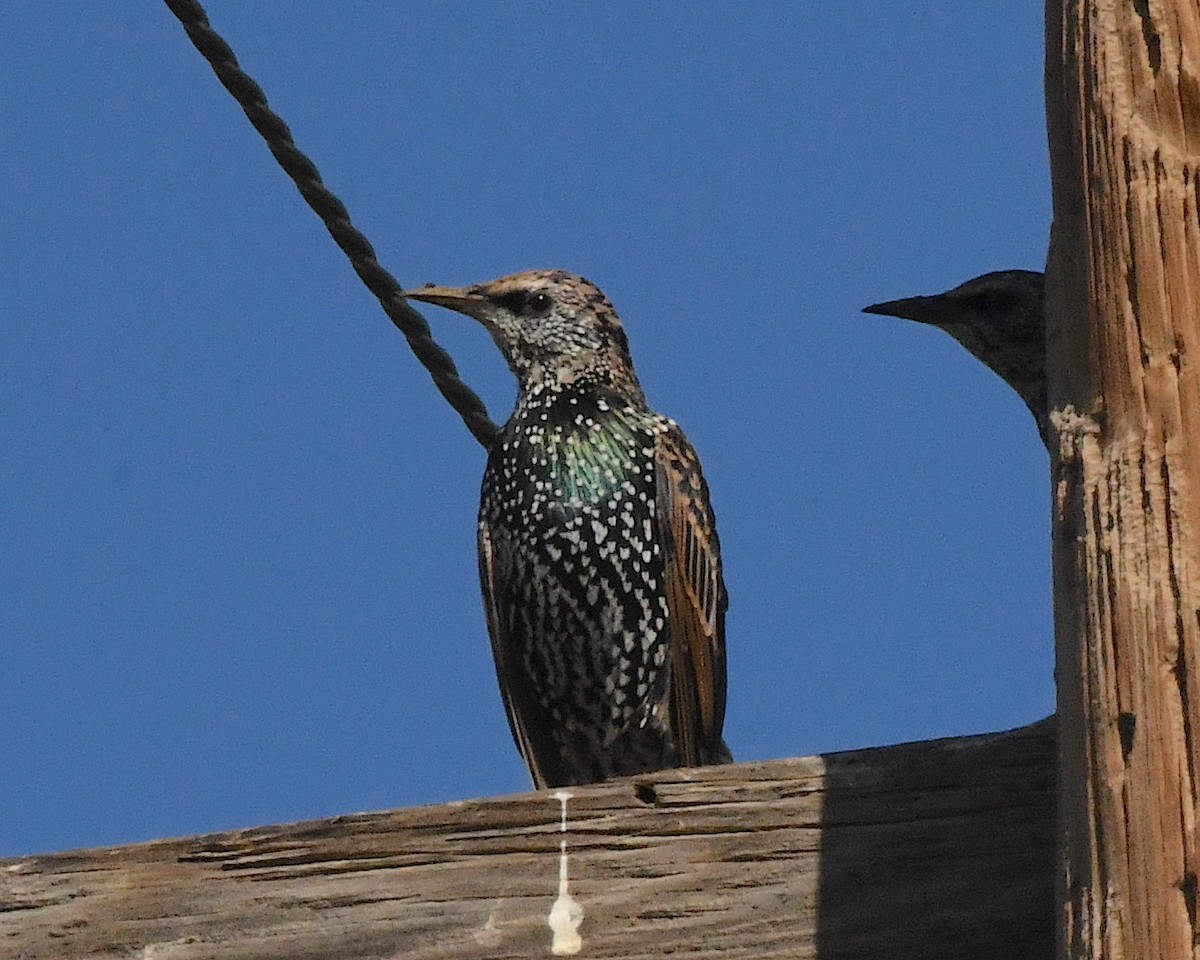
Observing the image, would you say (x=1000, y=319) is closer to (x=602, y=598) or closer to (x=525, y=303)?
(x=602, y=598)

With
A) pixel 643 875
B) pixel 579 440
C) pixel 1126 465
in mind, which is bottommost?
pixel 643 875

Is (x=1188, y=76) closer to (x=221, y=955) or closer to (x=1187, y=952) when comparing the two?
(x=1187, y=952)

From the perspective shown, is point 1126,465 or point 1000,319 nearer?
point 1126,465

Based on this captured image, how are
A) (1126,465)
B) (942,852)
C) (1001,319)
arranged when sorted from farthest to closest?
1. (1001,319)
2. (942,852)
3. (1126,465)

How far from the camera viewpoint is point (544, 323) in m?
4.91

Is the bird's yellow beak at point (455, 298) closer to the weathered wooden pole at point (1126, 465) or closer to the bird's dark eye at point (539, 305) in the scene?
the bird's dark eye at point (539, 305)

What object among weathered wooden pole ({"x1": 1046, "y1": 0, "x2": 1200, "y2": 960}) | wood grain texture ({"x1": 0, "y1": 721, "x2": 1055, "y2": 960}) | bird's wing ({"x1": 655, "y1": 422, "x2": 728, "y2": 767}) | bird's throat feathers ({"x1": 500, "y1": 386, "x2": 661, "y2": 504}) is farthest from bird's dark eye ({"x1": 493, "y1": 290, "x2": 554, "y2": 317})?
weathered wooden pole ({"x1": 1046, "y1": 0, "x2": 1200, "y2": 960})

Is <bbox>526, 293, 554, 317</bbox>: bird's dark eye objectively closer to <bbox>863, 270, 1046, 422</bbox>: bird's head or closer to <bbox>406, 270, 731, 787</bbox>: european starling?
<bbox>406, 270, 731, 787</bbox>: european starling

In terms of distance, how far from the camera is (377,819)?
207 cm

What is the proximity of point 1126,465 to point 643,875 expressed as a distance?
0.66 meters

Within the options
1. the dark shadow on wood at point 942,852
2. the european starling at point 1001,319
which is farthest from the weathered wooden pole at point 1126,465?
the european starling at point 1001,319

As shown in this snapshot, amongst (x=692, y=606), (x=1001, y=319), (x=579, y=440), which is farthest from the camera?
(x=579, y=440)

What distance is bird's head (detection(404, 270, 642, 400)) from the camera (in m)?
4.87

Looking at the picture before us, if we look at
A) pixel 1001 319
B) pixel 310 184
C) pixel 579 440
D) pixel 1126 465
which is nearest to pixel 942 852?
pixel 1126 465
